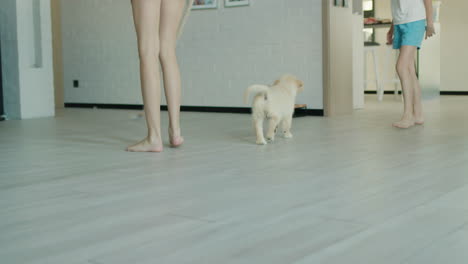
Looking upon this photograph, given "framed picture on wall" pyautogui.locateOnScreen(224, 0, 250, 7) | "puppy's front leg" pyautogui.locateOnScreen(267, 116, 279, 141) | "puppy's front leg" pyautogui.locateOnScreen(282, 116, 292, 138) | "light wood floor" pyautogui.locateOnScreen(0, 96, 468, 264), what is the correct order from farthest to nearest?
"framed picture on wall" pyautogui.locateOnScreen(224, 0, 250, 7)
"puppy's front leg" pyautogui.locateOnScreen(282, 116, 292, 138)
"puppy's front leg" pyautogui.locateOnScreen(267, 116, 279, 141)
"light wood floor" pyautogui.locateOnScreen(0, 96, 468, 264)

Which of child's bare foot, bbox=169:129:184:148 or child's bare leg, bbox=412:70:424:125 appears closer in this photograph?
child's bare foot, bbox=169:129:184:148

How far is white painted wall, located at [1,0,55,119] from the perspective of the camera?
5438mm

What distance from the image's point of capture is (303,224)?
5.05 feet

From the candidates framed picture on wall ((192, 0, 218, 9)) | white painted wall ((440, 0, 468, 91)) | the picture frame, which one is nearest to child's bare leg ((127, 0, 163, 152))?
the picture frame

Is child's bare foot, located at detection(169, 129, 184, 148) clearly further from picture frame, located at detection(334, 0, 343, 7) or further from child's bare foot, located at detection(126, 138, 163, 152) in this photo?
picture frame, located at detection(334, 0, 343, 7)

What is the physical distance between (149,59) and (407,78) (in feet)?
6.58

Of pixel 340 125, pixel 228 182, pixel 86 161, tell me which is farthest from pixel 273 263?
pixel 340 125

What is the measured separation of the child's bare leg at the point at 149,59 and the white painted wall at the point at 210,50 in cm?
262

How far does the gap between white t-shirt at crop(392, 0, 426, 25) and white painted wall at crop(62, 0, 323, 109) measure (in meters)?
1.25

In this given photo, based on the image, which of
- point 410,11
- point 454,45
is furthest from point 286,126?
point 454,45

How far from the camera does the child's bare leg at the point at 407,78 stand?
417 centimetres

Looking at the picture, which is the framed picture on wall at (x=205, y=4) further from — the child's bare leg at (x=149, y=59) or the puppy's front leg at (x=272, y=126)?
the child's bare leg at (x=149, y=59)

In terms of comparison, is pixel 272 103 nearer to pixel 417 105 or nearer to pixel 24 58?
pixel 417 105

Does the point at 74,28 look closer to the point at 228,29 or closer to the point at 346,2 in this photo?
the point at 228,29
